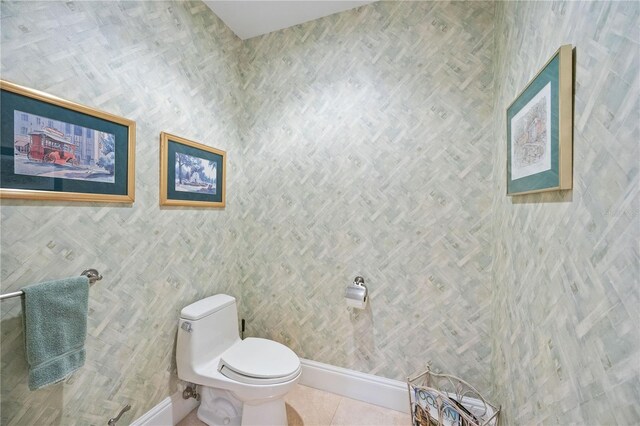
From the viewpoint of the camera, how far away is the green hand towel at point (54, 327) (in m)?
0.95

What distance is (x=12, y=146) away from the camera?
961 mm

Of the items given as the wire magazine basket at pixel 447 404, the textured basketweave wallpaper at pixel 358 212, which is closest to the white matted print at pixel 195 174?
the textured basketweave wallpaper at pixel 358 212

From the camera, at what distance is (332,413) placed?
5.50ft

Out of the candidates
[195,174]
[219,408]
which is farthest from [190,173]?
[219,408]

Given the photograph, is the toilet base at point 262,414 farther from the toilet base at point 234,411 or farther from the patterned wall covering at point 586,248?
the patterned wall covering at point 586,248

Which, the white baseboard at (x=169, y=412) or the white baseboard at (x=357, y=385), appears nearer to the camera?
the white baseboard at (x=169, y=412)

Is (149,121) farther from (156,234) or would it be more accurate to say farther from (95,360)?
(95,360)

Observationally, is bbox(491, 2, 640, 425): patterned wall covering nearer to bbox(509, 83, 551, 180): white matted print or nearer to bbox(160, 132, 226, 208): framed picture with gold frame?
bbox(509, 83, 551, 180): white matted print

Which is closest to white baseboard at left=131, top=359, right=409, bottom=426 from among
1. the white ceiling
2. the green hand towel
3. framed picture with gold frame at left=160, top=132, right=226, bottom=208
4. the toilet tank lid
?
the toilet tank lid

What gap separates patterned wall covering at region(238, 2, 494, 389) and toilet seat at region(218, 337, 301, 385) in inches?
15.7

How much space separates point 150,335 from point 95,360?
0.26m

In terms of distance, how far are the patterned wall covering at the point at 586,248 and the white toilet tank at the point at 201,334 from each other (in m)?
1.58

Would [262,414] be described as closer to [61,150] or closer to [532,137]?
[61,150]

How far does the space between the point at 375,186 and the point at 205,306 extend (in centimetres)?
136
